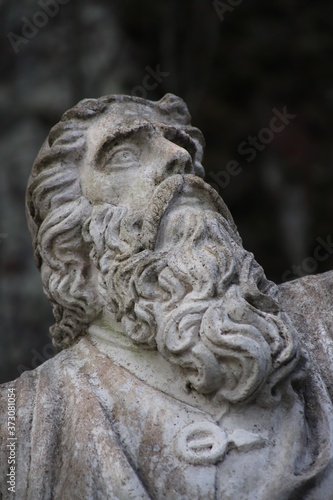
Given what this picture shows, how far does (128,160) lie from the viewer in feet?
10.1

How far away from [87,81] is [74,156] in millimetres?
2942

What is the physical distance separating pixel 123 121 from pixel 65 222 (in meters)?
0.31

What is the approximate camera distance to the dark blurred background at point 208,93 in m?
5.83

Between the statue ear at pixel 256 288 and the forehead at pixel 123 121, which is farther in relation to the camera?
the forehead at pixel 123 121
